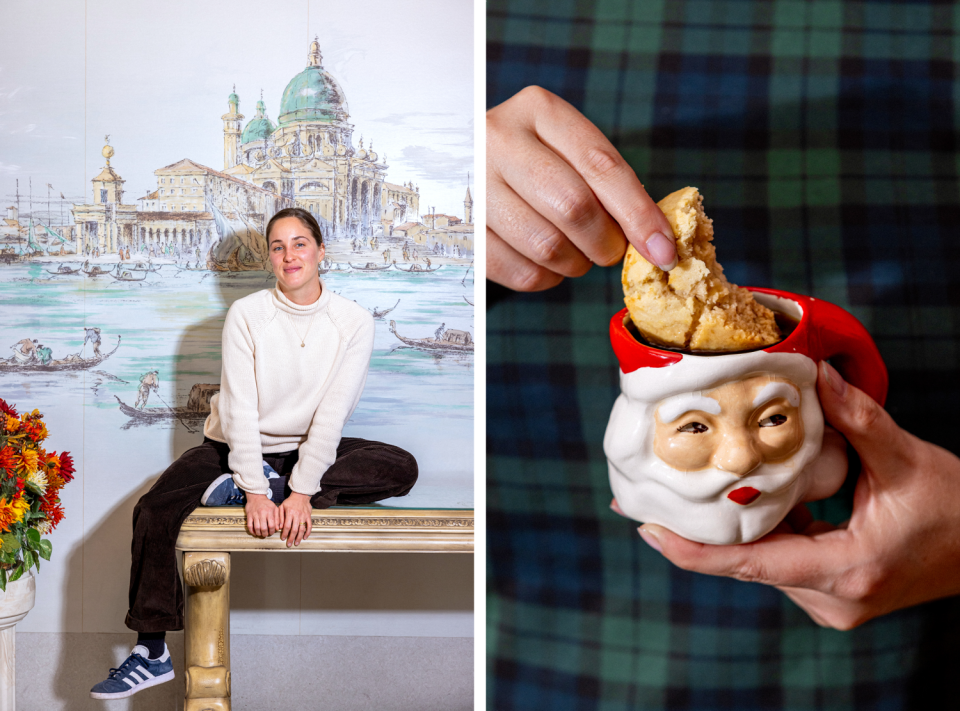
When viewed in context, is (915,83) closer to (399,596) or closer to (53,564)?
(399,596)

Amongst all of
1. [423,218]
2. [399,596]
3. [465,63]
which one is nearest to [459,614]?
[399,596]

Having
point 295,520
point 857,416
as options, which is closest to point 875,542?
point 857,416

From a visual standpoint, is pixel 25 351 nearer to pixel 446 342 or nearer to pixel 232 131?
pixel 232 131

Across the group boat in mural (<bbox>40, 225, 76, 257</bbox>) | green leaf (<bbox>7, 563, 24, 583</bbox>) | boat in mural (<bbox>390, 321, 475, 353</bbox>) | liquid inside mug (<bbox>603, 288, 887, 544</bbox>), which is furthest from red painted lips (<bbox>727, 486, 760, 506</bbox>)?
boat in mural (<bbox>40, 225, 76, 257</bbox>)

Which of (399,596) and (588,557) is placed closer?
(588,557)

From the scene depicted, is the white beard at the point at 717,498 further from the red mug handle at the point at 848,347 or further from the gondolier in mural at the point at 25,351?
the gondolier in mural at the point at 25,351

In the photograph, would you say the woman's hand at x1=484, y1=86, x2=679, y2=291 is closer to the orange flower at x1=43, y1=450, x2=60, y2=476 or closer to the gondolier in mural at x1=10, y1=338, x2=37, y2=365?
the orange flower at x1=43, y1=450, x2=60, y2=476
